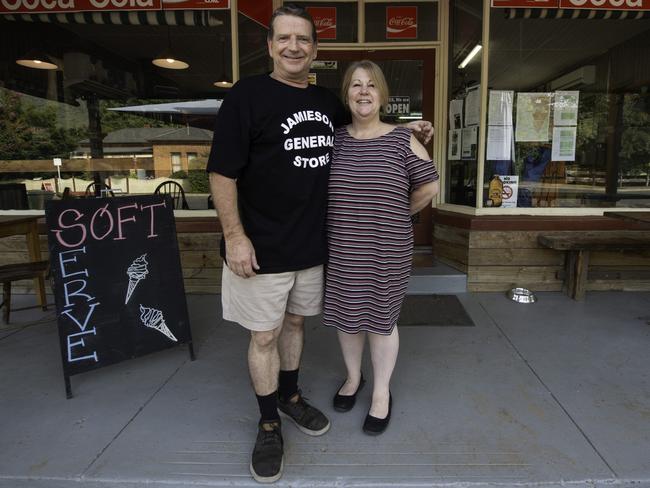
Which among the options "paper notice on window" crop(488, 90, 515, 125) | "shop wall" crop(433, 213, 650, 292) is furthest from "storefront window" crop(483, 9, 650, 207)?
"shop wall" crop(433, 213, 650, 292)

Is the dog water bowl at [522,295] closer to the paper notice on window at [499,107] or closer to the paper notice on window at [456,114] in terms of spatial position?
the paper notice on window at [499,107]

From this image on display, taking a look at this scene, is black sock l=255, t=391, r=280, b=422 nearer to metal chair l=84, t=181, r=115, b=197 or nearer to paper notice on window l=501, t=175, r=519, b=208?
paper notice on window l=501, t=175, r=519, b=208

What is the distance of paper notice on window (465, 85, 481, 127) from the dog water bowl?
1.58 m

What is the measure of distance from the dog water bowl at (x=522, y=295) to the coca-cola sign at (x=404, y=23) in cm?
274

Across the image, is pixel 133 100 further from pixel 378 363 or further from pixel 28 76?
pixel 378 363

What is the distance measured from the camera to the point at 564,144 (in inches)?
179

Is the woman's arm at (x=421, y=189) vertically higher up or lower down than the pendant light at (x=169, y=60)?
lower down

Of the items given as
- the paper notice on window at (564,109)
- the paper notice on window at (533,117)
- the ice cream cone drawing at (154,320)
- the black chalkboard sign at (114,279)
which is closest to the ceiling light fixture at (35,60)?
the black chalkboard sign at (114,279)

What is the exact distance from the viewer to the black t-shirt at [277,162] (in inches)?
73.3

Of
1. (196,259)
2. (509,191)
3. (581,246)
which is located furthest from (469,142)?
(196,259)

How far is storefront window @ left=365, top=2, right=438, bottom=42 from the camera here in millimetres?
4875

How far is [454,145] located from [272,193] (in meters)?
3.33

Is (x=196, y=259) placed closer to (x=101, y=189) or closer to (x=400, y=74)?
(x=101, y=189)

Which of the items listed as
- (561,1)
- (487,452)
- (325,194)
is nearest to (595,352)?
(487,452)
